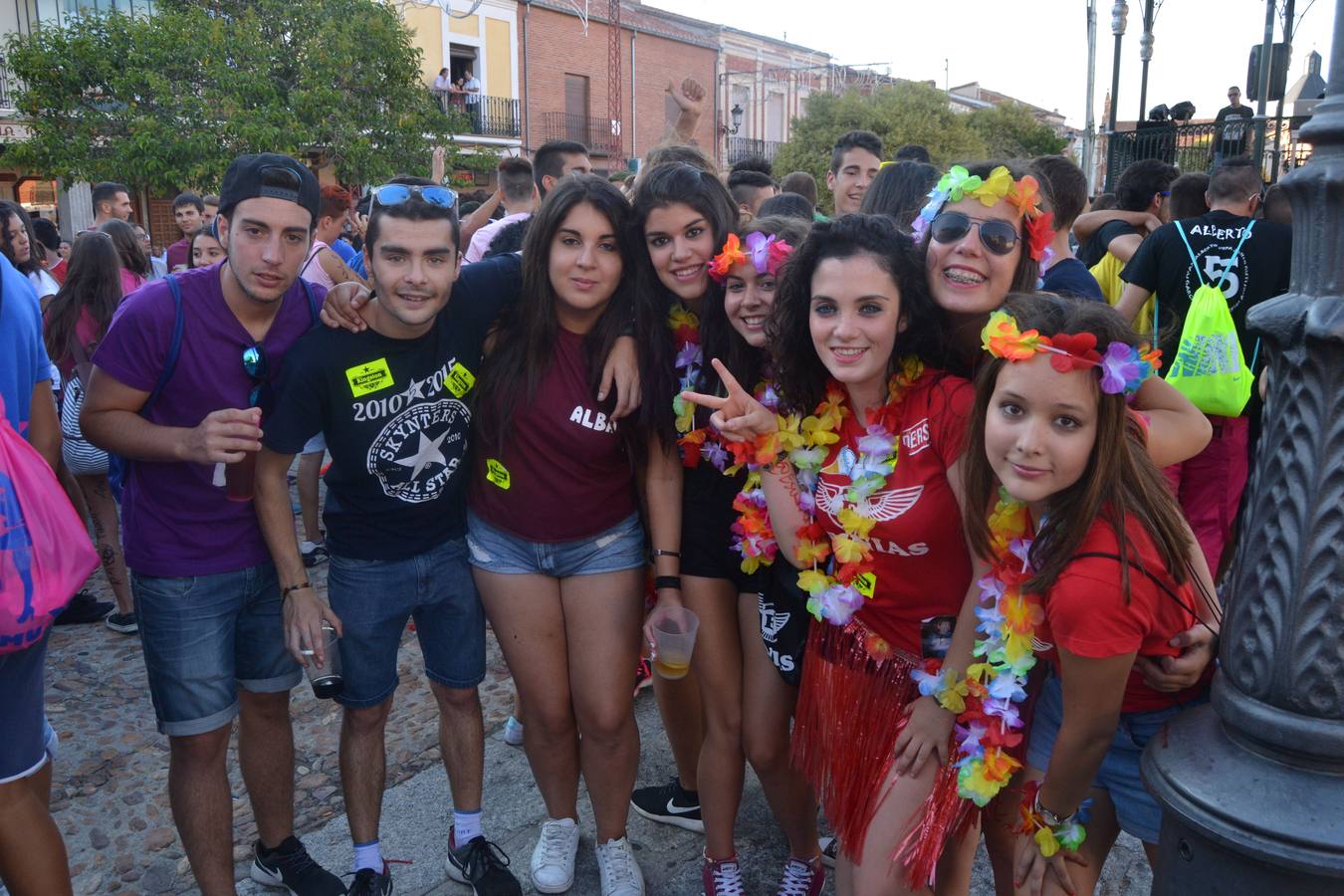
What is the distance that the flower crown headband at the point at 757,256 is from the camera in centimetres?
268

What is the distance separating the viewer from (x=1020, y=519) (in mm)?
2141

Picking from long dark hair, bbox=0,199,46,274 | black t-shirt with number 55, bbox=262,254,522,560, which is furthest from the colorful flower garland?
long dark hair, bbox=0,199,46,274

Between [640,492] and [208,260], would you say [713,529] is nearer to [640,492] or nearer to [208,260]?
[640,492]

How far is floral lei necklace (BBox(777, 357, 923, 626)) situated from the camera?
2395 millimetres

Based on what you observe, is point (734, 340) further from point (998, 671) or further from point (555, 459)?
point (998, 671)

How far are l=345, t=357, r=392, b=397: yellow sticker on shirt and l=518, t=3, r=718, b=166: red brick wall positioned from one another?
2572 centimetres

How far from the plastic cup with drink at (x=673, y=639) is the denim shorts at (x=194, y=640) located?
1.18 meters

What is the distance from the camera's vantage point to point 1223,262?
4477 mm

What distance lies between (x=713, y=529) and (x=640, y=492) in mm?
294

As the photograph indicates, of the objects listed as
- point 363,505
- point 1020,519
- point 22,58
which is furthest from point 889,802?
point 22,58

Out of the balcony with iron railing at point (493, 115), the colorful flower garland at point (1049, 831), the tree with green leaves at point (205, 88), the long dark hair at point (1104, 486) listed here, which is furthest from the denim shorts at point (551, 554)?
the balcony with iron railing at point (493, 115)

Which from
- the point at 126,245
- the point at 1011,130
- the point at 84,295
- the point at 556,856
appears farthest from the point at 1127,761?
the point at 1011,130

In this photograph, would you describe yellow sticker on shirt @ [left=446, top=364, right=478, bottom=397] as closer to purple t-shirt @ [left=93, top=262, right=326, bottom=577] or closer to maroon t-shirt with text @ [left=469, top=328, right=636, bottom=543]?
maroon t-shirt with text @ [left=469, top=328, right=636, bottom=543]

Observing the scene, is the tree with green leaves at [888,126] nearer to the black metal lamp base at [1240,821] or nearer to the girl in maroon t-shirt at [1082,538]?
the girl in maroon t-shirt at [1082,538]
